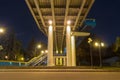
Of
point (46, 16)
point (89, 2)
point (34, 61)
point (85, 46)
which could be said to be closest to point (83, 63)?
point (85, 46)

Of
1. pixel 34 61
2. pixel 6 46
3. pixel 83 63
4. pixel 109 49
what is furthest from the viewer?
pixel 6 46

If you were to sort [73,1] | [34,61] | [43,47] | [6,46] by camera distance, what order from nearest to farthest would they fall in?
[73,1]
[34,61]
[6,46]
[43,47]

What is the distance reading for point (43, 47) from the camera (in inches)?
4459

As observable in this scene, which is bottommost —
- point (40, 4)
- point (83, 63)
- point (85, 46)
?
point (83, 63)

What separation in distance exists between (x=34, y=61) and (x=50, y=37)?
12.2 m

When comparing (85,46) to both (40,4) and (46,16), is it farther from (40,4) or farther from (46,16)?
(40,4)

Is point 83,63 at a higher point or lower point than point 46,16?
lower

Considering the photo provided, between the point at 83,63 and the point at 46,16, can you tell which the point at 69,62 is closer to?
the point at 46,16

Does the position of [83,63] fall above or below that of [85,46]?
below

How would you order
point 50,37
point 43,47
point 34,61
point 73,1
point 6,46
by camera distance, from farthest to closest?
1. point 43,47
2. point 6,46
3. point 34,61
4. point 50,37
5. point 73,1

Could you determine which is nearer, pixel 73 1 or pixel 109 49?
pixel 73 1

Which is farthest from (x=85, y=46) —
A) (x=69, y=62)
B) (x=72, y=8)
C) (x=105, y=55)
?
(x=72, y=8)

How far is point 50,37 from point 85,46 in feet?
108

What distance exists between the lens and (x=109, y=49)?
7256cm
